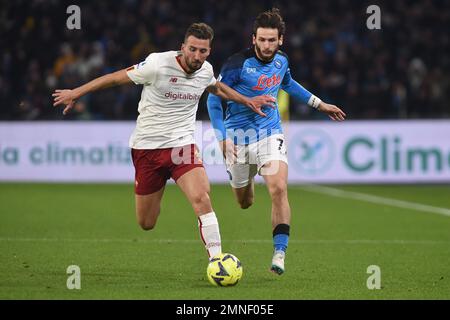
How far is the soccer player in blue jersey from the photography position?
8.67 m

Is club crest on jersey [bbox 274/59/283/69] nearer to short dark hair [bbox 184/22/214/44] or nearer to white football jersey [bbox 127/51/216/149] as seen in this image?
white football jersey [bbox 127/51/216/149]

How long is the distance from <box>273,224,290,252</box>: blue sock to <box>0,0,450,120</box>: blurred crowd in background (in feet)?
37.4

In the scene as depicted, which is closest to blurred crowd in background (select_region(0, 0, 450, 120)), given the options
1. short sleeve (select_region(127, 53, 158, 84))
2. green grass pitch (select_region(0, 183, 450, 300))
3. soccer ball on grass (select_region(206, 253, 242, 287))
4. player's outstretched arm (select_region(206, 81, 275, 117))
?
green grass pitch (select_region(0, 183, 450, 300))

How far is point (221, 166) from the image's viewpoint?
19.4m

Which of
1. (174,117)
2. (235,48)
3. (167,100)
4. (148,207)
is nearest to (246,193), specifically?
(148,207)

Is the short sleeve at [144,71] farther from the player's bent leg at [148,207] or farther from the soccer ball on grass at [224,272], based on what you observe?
the soccer ball on grass at [224,272]

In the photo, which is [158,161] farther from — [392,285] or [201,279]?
[392,285]

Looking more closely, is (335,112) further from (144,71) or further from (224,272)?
(224,272)

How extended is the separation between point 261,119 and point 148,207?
144cm
